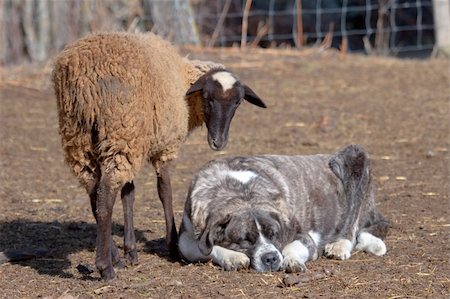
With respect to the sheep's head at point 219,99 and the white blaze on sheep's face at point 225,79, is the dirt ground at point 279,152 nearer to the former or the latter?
the sheep's head at point 219,99

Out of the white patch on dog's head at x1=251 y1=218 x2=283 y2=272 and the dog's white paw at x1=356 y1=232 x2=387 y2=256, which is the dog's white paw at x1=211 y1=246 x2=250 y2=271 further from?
the dog's white paw at x1=356 y1=232 x2=387 y2=256

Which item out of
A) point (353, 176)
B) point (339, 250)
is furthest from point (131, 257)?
point (353, 176)

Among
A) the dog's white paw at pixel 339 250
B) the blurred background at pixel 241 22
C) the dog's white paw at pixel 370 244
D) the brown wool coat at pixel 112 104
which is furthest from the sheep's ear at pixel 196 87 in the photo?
the blurred background at pixel 241 22

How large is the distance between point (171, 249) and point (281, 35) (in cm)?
1067

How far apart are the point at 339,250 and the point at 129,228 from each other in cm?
152

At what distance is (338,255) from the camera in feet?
23.5

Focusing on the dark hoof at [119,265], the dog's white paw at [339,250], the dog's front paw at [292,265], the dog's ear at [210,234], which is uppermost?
the dog's ear at [210,234]

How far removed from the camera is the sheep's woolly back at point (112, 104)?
20.9 ft

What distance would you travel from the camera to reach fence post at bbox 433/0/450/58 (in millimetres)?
15148

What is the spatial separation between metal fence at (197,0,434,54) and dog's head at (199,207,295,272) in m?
10.2

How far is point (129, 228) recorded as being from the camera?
720 centimetres

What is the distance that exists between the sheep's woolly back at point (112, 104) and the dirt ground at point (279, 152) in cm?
80

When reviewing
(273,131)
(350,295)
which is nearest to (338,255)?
(350,295)

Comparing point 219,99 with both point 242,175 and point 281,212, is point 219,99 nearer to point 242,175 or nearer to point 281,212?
point 242,175
